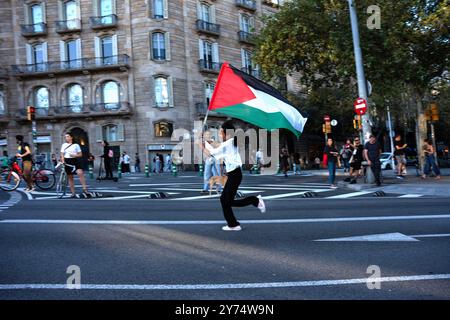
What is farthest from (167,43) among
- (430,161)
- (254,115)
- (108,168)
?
(254,115)

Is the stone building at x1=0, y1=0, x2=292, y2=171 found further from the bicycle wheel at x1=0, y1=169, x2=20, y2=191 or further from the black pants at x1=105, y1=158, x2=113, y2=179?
the bicycle wheel at x1=0, y1=169, x2=20, y2=191

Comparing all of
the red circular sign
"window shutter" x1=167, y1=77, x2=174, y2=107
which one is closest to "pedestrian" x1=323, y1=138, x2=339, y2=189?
the red circular sign

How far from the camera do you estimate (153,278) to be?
12.8 ft

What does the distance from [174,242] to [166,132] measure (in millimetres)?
29341

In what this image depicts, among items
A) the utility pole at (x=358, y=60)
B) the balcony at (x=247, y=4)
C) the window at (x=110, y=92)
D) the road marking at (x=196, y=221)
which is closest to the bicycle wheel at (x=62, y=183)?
the road marking at (x=196, y=221)

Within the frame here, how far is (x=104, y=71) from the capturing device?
3431 centimetres

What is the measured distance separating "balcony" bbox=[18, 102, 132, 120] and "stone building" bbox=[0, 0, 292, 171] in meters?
0.08

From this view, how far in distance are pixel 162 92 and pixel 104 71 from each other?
5.32 metres

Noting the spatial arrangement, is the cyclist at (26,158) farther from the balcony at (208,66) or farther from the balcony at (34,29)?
the balcony at (34,29)

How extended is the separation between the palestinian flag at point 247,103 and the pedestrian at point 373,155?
629cm

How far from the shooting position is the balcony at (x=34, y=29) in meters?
34.8

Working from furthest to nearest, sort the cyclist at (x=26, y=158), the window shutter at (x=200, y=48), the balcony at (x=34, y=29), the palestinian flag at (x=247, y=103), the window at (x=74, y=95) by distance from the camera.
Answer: the window shutter at (x=200, y=48)
the window at (x=74, y=95)
the balcony at (x=34, y=29)
the cyclist at (x=26, y=158)
the palestinian flag at (x=247, y=103)

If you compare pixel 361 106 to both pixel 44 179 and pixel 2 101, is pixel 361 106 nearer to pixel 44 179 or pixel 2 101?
pixel 44 179

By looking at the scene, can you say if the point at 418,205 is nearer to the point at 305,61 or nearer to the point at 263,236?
the point at 263,236
